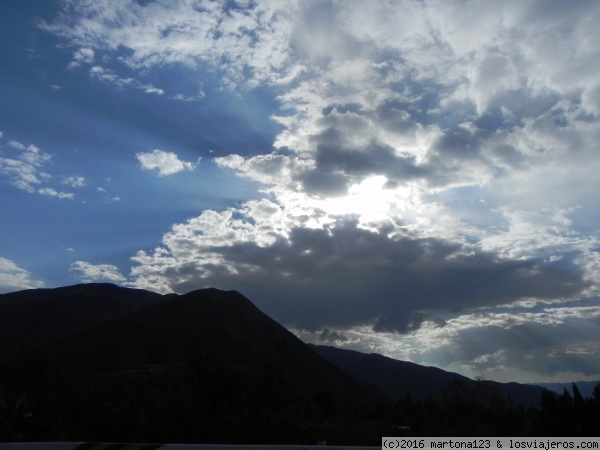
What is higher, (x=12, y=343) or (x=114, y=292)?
(x=114, y=292)

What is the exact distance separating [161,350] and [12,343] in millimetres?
48396

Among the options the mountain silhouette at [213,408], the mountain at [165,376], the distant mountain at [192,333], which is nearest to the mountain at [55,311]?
the mountain at [165,376]

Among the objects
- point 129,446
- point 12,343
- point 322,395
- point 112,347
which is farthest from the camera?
point 12,343

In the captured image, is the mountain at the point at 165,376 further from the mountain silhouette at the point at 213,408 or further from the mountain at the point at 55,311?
the mountain at the point at 55,311

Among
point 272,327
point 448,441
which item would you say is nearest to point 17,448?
point 448,441

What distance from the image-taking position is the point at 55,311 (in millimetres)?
154375

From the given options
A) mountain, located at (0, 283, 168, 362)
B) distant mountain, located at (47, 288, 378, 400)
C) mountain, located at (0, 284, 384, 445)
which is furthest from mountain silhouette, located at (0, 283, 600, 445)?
mountain, located at (0, 283, 168, 362)

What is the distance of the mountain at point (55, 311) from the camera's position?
5448 inches

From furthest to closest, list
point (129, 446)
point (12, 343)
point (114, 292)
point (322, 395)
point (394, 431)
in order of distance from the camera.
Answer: point (114, 292) < point (12, 343) < point (322, 395) < point (394, 431) < point (129, 446)

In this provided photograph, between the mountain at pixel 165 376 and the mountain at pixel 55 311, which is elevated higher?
the mountain at pixel 55 311

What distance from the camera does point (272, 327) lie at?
149m

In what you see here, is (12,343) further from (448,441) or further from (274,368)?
(448,441)

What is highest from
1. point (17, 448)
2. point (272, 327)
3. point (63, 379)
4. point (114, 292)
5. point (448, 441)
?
point (114, 292)

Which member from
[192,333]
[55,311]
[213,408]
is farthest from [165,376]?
[55,311]
